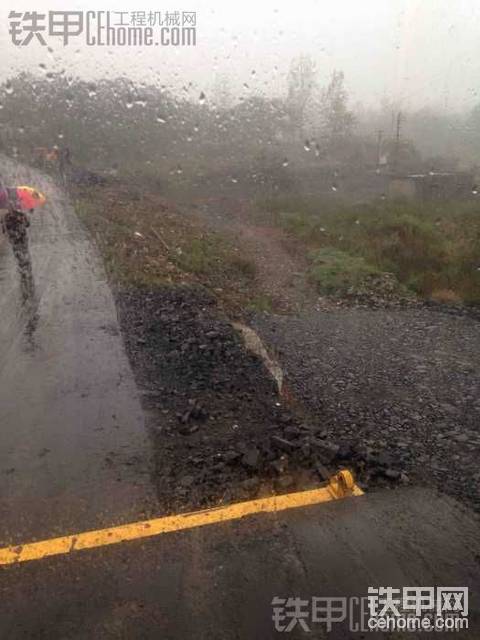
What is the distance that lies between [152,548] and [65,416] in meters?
1.70

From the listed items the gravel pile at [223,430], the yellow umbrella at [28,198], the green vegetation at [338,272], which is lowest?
the gravel pile at [223,430]

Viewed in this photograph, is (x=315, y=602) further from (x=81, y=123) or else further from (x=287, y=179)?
(x=81, y=123)

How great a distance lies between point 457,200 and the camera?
14914 mm

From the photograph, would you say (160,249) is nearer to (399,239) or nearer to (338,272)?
(338,272)

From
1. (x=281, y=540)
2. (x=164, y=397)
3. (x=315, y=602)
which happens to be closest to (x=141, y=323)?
(x=164, y=397)

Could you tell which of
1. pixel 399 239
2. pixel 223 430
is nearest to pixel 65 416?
pixel 223 430

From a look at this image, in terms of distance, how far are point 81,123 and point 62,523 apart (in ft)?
51.2

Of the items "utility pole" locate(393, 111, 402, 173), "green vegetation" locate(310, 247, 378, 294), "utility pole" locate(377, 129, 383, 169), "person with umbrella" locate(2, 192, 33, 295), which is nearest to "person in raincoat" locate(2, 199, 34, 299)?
"person with umbrella" locate(2, 192, 33, 295)

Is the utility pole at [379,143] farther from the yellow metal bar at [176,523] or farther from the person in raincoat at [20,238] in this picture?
the yellow metal bar at [176,523]

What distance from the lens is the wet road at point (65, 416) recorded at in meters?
3.04

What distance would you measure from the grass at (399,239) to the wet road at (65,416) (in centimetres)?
429

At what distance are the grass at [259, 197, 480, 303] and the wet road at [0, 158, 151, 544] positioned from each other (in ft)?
14.1

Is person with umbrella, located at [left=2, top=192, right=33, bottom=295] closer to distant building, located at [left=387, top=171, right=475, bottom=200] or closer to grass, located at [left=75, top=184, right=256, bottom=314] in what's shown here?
grass, located at [left=75, top=184, right=256, bottom=314]

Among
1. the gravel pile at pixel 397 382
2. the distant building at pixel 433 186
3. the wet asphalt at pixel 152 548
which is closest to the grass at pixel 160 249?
the gravel pile at pixel 397 382
